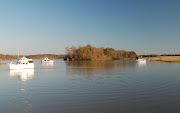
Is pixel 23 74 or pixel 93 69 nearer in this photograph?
pixel 23 74

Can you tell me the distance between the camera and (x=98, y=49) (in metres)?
190

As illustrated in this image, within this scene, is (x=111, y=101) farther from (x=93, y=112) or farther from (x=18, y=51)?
(x=18, y=51)

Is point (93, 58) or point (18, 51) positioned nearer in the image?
point (18, 51)

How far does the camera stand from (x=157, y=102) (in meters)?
15.2

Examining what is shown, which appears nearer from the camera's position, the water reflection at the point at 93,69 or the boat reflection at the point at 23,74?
the boat reflection at the point at 23,74

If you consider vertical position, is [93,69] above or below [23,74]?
above

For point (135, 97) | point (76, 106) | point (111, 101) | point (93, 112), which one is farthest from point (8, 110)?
point (135, 97)

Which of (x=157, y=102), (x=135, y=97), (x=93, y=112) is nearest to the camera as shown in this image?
(x=93, y=112)

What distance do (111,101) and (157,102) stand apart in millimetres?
3893

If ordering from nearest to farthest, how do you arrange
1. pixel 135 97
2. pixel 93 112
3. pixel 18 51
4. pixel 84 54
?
pixel 93 112 → pixel 135 97 → pixel 18 51 → pixel 84 54

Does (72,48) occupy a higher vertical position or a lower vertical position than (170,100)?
higher

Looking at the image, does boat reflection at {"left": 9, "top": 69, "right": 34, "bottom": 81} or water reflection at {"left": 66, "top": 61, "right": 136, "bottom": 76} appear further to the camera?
water reflection at {"left": 66, "top": 61, "right": 136, "bottom": 76}

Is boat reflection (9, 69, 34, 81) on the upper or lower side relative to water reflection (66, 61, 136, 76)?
lower

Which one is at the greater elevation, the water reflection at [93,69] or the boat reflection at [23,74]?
the water reflection at [93,69]
